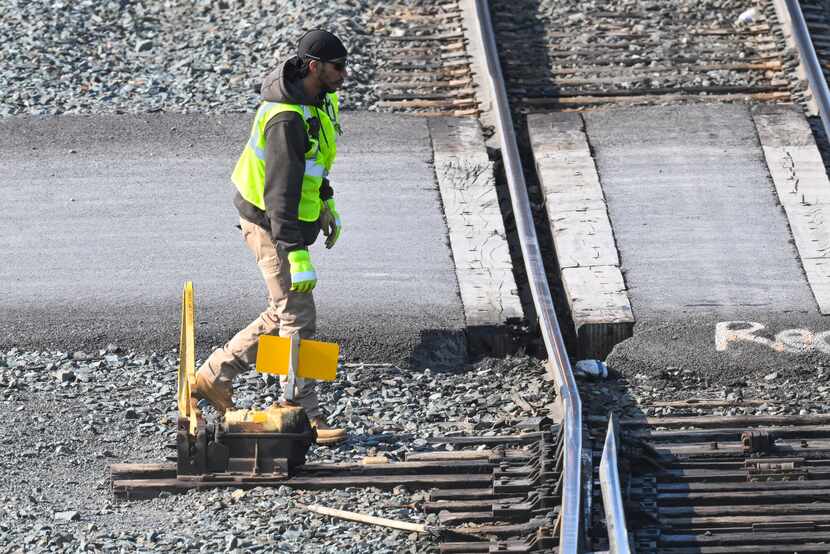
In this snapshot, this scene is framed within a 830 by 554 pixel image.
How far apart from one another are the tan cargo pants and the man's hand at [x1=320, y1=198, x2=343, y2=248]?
30 centimetres

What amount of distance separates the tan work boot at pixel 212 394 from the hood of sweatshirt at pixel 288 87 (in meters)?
1.45

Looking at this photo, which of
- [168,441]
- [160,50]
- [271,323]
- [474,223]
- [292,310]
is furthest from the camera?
[160,50]

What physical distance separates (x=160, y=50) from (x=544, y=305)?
16.8ft

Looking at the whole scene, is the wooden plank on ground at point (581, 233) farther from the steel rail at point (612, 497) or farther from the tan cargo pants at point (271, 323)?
the tan cargo pants at point (271, 323)

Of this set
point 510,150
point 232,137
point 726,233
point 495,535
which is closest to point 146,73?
point 232,137

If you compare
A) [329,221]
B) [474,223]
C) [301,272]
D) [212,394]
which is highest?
[474,223]

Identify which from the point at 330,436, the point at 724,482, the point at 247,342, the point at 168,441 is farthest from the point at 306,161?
the point at 724,482

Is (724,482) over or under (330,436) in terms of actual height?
under

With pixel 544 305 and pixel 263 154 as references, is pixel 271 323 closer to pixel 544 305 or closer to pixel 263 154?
pixel 263 154

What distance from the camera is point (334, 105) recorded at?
827cm

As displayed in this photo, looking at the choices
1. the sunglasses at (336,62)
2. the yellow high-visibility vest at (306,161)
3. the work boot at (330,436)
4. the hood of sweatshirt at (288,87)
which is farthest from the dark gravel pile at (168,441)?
the sunglasses at (336,62)

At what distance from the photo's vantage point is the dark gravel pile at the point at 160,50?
507 inches

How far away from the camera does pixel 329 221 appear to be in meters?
8.38

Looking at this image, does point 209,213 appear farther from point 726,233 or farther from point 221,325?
point 726,233
